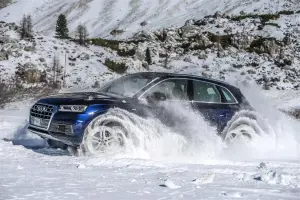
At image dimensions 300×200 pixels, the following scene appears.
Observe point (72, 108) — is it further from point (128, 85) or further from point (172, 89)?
point (172, 89)

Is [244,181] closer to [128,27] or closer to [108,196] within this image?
[108,196]

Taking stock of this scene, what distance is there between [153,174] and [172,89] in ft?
8.44

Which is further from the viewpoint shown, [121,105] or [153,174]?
[121,105]

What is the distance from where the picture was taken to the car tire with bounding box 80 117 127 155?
21.7ft

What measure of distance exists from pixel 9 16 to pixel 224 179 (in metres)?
77.9

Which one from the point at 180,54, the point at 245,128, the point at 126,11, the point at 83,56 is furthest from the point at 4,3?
the point at 245,128

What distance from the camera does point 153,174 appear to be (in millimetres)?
5312

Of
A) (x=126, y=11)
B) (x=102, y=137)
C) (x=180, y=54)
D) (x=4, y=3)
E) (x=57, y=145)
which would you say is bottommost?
(x=57, y=145)

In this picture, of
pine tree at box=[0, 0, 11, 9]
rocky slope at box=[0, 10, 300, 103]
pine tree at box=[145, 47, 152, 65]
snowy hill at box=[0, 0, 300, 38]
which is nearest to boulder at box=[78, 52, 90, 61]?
rocky slope at box=[0, 10, 300, 103]

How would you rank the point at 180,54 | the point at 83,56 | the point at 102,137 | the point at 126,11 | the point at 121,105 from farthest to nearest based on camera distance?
1. the point at 126,11
2. the point at 180,54
3. the point at 83,56
4. the point at 121,105
5. the point at 102,137

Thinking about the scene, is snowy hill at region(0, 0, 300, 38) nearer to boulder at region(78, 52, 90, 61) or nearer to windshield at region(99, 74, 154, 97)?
boulder at region(78, 52, 90, 61)

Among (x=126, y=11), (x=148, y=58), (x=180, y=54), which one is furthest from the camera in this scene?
(x=126, y=11)

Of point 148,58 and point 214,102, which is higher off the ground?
point 148,58

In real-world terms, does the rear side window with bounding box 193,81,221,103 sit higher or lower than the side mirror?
higher
